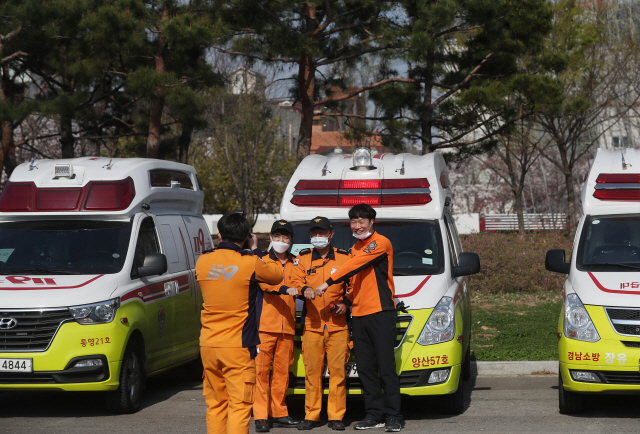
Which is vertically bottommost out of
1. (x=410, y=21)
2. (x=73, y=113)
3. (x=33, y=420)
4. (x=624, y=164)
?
(x=33, y=420)

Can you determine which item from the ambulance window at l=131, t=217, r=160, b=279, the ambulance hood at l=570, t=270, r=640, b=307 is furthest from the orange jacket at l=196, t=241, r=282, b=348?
the ambulance hood at l=570, t=270, r=640, b=307

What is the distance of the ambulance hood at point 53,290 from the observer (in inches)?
280

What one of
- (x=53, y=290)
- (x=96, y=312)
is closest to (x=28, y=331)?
(x=53, y=290)

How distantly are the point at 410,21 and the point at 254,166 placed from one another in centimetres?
1268

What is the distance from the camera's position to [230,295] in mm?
5273

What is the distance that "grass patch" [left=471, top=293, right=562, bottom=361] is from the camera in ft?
32.6

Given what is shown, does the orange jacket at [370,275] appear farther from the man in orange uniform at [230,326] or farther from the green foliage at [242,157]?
the green foliage at [242,157]

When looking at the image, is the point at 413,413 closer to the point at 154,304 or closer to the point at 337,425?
the point at 337,425

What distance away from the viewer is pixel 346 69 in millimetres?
18328

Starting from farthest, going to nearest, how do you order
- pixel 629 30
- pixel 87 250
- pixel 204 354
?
pixel 629 30 < pixel 87 250 < pixel 204 354

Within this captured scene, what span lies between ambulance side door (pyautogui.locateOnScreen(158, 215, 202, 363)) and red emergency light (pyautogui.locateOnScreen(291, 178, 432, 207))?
1.77 metres

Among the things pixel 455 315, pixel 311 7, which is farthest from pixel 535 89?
pixel 455 315

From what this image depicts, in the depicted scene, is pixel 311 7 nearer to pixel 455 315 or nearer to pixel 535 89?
pixel 535 89

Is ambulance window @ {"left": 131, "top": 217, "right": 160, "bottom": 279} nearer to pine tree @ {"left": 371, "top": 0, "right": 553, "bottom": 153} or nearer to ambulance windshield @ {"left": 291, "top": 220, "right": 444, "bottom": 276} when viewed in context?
ambulance windshield @ {"left": 291, "top": 220, "right": 444, "bottom": 276}
